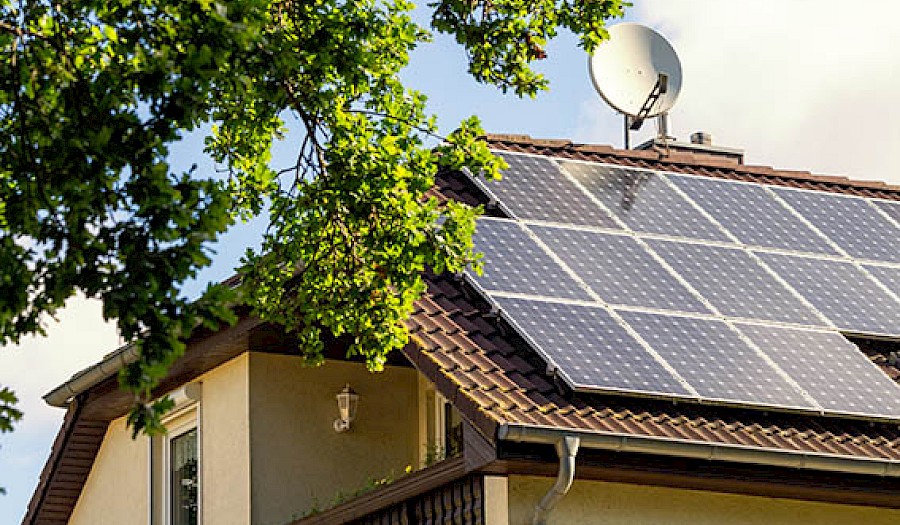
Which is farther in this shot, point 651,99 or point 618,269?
point 651,99

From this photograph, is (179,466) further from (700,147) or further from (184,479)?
(700,147)

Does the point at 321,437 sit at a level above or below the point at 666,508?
above

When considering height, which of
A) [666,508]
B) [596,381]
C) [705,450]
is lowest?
[666,508]

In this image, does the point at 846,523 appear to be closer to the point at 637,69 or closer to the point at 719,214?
the point at 719,214

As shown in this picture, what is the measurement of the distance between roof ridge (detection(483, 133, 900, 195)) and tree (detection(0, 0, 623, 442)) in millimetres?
4375

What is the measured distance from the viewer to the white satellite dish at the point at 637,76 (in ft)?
63.6

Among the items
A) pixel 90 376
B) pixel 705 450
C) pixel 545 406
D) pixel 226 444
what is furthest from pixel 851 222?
pixel 90 376

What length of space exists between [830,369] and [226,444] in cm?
513

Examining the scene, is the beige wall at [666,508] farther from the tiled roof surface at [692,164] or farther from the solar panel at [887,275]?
the tiled roof surface at [692,164]

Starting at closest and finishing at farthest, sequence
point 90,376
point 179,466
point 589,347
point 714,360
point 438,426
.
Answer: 1. point 589,347
2. point 714,360
3. point 438,426
4. point 90,376
5. point 179,466

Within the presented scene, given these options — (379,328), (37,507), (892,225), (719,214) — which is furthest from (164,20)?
(37,507)

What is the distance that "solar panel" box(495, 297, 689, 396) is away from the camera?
14.3 meters

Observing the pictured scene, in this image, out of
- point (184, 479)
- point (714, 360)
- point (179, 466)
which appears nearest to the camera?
point (714, 360)

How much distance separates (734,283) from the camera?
640 inches
